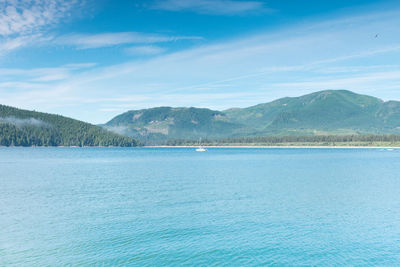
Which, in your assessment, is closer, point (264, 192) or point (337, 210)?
point (337, 210)

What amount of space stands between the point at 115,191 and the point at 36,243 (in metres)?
31.4

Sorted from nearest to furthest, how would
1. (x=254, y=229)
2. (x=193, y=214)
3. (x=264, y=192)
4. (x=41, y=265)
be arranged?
(x=41, y=265) < (x=254, y=229) < (x=193, y=214) < (x=264, y=192)

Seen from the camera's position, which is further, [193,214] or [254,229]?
[193,214]

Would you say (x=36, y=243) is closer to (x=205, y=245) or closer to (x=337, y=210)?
(x=205, y=245)

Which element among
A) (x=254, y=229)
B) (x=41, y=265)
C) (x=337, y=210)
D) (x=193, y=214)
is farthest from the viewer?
(x=337, y=210)

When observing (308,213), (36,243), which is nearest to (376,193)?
(308,213)

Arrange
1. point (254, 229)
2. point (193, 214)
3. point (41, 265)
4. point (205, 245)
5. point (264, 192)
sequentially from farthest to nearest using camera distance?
point (264, 192) < point (193, 214) < point (254, 229) < point (205, 245) < point (41, 265)

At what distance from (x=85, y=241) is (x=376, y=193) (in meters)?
53.0

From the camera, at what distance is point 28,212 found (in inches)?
1758

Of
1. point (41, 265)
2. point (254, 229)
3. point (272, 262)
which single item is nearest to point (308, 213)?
point (254, 229)

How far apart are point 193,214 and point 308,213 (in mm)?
15353

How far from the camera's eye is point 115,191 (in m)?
63.8

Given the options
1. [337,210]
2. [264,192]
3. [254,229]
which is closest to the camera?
[254,229]

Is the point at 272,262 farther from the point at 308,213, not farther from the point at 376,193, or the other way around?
the point at 376,193
